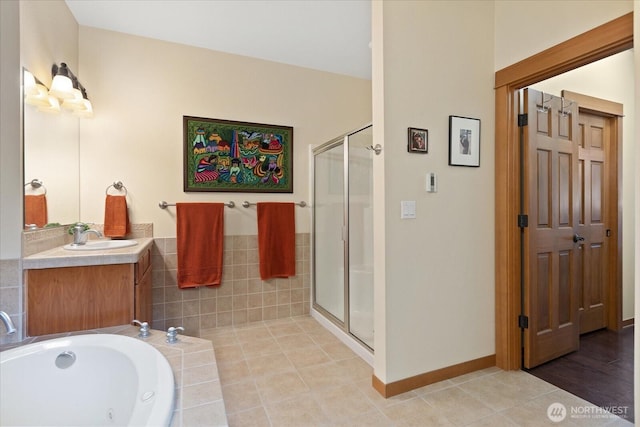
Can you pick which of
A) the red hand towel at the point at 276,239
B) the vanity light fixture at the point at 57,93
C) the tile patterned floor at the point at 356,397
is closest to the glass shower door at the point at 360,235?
the tile patterned floor at the point at 356,397

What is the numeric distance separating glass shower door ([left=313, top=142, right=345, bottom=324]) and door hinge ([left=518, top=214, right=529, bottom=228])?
52.2 inches

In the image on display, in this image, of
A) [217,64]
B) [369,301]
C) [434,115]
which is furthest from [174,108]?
[369,301]

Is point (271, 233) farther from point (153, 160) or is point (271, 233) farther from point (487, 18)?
point (487, 18)

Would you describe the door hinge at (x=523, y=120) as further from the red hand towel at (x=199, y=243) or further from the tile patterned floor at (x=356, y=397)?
the red hand towel at (x=199, y=243)

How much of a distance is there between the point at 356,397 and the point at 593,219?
8.78ft

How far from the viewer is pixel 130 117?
271cm

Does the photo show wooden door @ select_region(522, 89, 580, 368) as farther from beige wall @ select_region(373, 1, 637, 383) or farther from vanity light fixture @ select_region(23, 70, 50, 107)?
vanity light fixture @ select_region(23, 70, 50, 107)

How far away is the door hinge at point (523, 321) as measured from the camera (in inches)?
84.4

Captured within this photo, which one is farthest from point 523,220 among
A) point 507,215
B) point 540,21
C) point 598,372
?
point 540,21

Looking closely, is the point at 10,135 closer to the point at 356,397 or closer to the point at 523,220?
the point at 356,397

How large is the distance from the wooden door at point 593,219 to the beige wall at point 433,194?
1237 millimetres

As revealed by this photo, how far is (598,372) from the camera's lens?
211 cm

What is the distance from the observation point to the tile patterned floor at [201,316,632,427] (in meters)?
1.63

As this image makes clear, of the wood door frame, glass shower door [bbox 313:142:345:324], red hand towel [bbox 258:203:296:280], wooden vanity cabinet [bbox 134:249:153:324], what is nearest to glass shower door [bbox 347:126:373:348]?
glass shower door [bbox 313:142:345:324]
